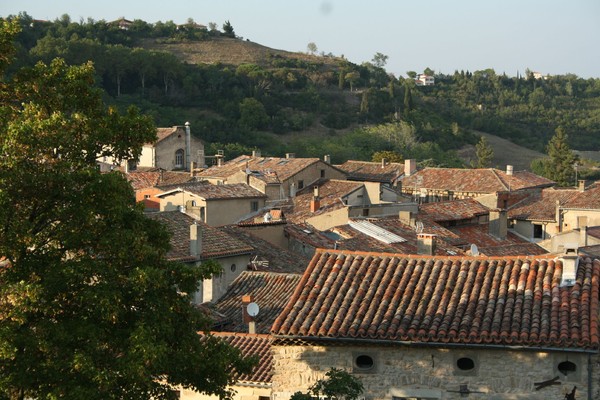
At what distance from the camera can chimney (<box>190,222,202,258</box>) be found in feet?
99.0

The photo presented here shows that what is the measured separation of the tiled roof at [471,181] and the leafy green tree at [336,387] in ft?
155

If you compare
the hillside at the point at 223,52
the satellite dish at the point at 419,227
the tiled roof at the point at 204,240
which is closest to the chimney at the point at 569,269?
the tiled roof at the point at 204,240

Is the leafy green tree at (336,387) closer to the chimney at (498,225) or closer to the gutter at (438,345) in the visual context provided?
the gutter at (438,345)

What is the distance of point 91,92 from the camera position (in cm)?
1630

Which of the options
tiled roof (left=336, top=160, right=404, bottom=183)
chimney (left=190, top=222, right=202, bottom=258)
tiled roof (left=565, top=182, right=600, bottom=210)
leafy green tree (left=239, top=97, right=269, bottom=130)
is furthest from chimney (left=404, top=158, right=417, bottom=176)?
leafy green tree (left=239, top=97, right=269, bottom=130)

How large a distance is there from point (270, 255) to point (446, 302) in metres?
17.6

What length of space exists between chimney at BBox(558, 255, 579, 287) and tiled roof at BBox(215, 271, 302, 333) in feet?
30.4

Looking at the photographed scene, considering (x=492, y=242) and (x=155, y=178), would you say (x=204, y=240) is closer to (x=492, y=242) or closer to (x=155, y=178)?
(x=492, y=242)

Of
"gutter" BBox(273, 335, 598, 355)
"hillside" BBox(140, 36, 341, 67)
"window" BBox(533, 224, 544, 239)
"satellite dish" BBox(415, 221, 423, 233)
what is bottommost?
"window" BBox(533, 224, 544, 239)

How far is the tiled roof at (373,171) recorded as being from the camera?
6600 cm

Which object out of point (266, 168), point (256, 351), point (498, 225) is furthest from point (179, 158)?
point (256, 351)

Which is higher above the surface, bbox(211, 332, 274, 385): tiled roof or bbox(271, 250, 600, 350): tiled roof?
bbox(271, 250, 600, 350): tiled roof

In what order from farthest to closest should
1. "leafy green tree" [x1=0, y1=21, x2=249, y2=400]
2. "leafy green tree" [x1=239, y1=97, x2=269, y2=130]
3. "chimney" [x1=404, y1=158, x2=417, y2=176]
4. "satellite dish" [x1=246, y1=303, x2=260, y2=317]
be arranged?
1. "leafy green tree" [x1=239, y1=97, x2=269, y2=130]
2. "chimney" [x1=404, y1=158, x2=417, y2=176]
3. "satellite dish" [x1=246, y1=303, x2=260, y2=317]
4. "leafy green tree" [x1=0, y1=21, x2=249, y2=400]

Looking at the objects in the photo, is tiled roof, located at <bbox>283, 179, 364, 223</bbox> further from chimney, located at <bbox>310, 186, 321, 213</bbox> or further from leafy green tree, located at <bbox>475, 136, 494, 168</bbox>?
leafy green tree, located at <bbox>475, 136, 494, 168</bbox>
